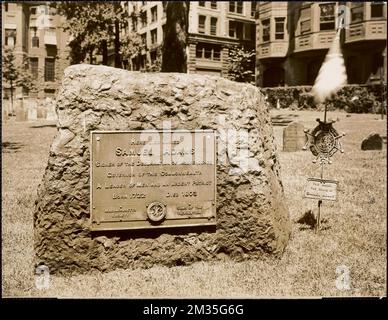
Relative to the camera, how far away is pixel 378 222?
6.35 m

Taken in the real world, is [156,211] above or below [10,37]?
below

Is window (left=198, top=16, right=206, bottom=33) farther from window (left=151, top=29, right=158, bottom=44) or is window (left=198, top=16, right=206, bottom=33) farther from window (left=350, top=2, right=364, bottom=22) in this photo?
window (left=350, top=2, right=364, bottom=22)

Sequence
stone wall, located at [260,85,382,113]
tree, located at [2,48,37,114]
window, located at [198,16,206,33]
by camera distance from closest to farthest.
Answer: stone wall, located at [260,85,382,113]
tree, located at [2,48,37,114]
window, located at [198,16,206,33]

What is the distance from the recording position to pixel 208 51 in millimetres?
43969

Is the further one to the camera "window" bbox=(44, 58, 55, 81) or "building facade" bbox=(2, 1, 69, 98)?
"window" bbox=(44, 58, 55, 81)

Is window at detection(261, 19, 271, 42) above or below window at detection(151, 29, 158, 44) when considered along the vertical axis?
below

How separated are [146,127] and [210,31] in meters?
41.0

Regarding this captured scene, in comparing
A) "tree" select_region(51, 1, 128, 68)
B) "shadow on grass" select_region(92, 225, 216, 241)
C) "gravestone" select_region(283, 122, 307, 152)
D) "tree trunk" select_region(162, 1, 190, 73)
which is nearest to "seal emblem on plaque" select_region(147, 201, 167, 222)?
"shadow on grass" select_region(92, 225, 216, 241)

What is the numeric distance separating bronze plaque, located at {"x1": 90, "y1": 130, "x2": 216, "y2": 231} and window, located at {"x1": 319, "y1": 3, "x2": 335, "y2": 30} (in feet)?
106

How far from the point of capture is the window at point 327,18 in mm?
33625

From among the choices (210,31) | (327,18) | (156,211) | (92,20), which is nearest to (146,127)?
(156,211)

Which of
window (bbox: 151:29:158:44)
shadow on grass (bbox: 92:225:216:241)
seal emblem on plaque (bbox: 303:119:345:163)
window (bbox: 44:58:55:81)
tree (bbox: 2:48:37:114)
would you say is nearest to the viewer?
shadow on grass (bbox: 92:225:216:241)

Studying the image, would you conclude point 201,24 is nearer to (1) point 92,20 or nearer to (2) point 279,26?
(2) point 279,26

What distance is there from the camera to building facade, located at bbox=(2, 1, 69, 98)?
42.6 meters
